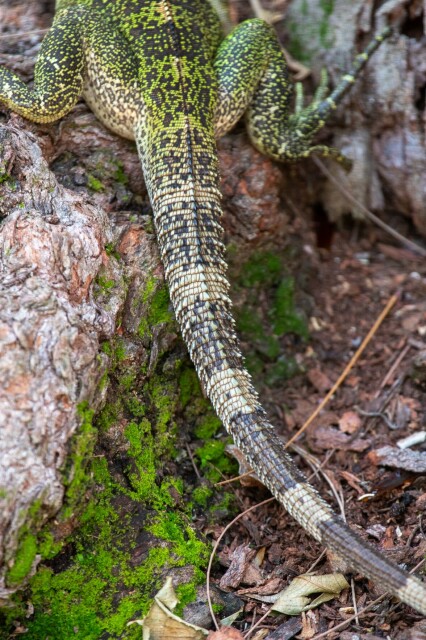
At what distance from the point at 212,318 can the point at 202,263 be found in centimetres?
37

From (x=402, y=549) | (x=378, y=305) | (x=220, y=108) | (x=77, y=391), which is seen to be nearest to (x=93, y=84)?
(x=220, y=108)

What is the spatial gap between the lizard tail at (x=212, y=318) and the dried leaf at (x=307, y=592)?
30 cm

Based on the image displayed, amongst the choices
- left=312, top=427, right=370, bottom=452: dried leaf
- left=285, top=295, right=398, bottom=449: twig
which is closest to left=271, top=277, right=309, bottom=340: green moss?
left=285, top=295, right=398, bottom=449: twig

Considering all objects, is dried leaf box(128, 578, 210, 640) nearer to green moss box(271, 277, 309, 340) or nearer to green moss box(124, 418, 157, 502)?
green moss box(124, 418, 157, 502)

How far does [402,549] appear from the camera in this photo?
3.73 metres

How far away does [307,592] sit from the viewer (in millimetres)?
3613

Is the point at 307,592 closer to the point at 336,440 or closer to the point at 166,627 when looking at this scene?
the point at 166,627

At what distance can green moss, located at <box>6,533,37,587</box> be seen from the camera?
126 inches

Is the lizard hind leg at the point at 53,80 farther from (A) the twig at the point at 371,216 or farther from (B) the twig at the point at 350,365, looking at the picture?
(B) the twig at the point at 350,365

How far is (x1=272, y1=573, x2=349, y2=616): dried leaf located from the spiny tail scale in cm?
32

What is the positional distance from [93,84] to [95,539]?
3.14 meters

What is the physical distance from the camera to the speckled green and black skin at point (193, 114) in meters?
3.93

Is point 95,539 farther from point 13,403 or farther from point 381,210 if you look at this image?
point 381,210

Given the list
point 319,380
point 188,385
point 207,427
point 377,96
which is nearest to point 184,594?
point 207,427
